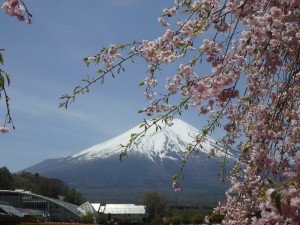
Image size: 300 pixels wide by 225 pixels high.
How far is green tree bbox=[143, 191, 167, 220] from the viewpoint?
99.2 m

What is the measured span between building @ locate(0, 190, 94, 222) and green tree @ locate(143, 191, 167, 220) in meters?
11.2

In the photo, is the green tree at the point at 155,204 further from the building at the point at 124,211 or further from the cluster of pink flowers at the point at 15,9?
the cluster of pink flowers at the point at 15,9

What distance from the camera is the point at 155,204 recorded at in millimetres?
100562

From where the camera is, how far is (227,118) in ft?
19.3

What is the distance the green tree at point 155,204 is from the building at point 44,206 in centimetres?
1124

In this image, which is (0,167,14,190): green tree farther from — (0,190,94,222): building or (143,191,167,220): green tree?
(143,191,167,220): green tree

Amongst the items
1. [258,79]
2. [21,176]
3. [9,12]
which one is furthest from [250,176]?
[21,176]

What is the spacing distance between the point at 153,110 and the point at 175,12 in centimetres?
123

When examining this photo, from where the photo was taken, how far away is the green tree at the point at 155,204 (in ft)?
325

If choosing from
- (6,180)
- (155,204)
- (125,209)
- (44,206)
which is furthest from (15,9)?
(125,209)

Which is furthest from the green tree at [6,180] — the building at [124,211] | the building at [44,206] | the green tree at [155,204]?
the green tree at [155,204]

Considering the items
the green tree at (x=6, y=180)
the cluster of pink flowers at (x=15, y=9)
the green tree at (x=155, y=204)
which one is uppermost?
the green tree at (x=6, y=180)

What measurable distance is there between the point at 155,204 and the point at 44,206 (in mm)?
22981

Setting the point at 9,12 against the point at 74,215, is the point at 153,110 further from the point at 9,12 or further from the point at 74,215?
the point at 74,215
